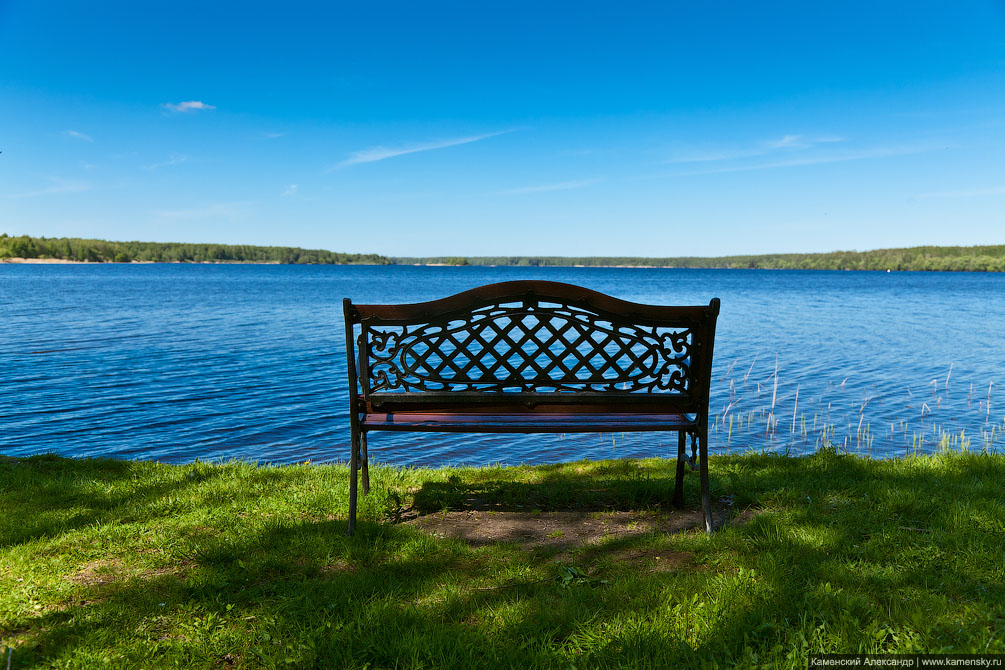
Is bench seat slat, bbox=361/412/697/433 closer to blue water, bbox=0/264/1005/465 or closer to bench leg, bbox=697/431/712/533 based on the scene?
bench leg, bbox=697/431/712/533

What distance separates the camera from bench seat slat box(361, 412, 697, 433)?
3.77 meters

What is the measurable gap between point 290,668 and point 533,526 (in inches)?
75.3

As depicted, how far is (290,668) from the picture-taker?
95.3 inches

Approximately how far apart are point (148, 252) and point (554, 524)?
192108 mm

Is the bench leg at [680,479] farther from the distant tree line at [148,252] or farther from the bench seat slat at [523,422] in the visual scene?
the distant tree line at [148,252]

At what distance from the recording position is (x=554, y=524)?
4.04m

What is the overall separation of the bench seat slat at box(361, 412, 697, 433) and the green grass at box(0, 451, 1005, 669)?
672 millimetres

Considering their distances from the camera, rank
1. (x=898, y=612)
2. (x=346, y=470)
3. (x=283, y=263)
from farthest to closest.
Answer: (x=283, y=263)
(x=346, y=470)
(x=898, y=612)

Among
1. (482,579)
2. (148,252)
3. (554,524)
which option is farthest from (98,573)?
(148,252)

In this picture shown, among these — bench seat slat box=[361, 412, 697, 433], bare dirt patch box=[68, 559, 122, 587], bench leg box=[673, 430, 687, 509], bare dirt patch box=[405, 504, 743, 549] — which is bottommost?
bare dirt patch box=[405, 504, 743, 549]

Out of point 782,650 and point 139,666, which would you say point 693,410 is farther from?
point 139,666

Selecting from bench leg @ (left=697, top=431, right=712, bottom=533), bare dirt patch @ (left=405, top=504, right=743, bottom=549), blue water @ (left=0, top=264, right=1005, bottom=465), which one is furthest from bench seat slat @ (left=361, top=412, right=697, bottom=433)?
blue water @ (left=0, top=264, right=1005, bottom=465)

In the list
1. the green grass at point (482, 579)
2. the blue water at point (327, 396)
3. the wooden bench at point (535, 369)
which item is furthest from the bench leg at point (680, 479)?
the blue water at point (327, 396)

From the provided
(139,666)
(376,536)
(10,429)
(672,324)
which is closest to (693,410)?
(672,324)
